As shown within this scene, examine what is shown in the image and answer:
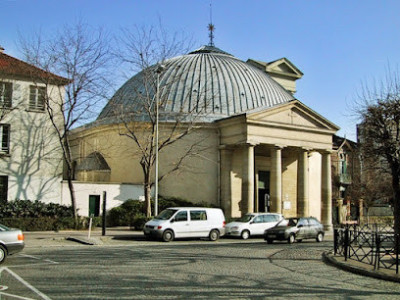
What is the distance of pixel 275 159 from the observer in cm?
4225

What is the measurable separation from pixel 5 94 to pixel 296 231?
20.4 metres

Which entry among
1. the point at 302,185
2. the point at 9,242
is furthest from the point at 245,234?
the point at 9,242

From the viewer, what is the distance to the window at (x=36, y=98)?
32.9 meters

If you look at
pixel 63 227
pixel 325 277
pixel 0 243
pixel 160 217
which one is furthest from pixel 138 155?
pixel 325 277

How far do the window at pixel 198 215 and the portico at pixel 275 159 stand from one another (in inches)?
461

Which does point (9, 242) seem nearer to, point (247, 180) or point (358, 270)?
point (358, 270)

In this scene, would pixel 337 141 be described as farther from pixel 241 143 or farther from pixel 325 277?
pixel 325 277

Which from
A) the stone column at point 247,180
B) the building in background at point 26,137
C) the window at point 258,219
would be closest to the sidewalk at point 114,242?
the building in background at point 26,137

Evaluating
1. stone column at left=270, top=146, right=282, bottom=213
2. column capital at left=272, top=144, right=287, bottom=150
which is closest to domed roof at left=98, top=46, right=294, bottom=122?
column capital at left=272, top=144, right=287, bottom=150

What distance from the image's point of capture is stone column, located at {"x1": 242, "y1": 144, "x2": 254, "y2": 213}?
39.5 meters

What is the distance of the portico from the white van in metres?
11.1

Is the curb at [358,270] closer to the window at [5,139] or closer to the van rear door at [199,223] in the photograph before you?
the van rear door at [199,223]

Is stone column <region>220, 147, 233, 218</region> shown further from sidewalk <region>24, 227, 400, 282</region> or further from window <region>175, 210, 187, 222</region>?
window <region>175, 210, 187, 222</region>

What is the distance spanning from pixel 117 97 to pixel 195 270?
92.4 feet
